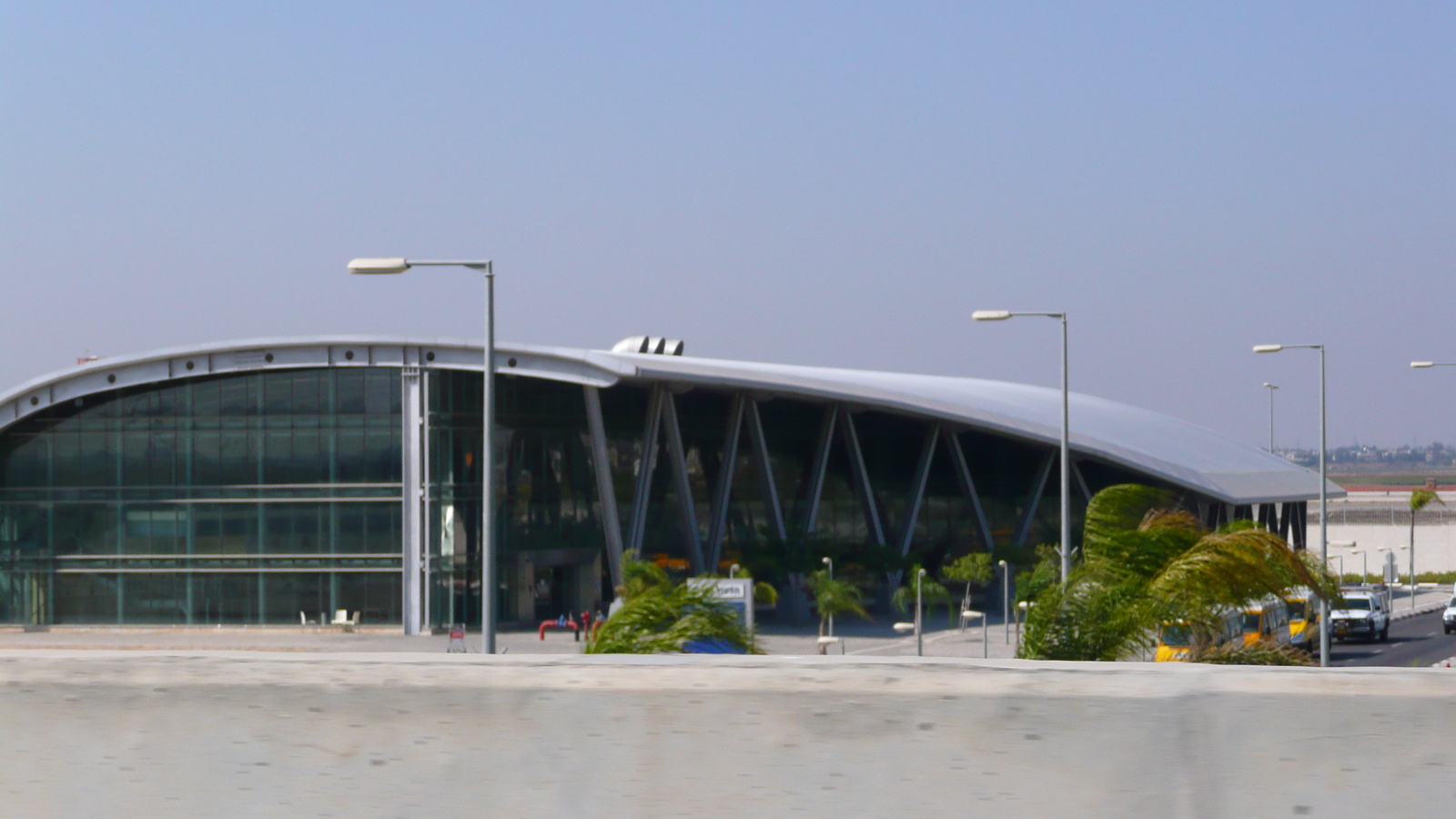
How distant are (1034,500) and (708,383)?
17316 mm

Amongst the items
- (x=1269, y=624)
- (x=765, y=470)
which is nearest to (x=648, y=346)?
(x=765, y=470)

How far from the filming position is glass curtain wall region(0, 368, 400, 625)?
4719cm

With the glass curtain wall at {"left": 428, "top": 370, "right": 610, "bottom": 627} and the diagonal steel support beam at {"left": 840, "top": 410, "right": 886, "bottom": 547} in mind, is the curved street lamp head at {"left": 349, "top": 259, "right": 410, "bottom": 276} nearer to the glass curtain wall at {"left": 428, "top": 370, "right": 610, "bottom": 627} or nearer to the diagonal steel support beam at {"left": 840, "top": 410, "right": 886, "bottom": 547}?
the glass curtain wall at {"left": 428, "top": 370, "right": 610, "bottom": 627}

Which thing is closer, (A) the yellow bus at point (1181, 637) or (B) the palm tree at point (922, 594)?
(A) the yellow bus at point (1181, 637)

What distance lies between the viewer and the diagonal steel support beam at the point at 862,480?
56.3 metres

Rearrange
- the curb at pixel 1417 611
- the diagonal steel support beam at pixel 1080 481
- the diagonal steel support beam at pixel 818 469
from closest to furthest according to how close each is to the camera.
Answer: the diagonal steel support beam at pixel 818 469
the curb at pixel 1417 611
the diagonal steel support beam at pixel 1080 481

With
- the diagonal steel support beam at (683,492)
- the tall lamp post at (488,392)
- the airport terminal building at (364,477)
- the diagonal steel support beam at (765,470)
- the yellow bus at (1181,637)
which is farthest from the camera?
→ the diagonal steel support beam at (765,470)

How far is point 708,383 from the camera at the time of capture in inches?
1923

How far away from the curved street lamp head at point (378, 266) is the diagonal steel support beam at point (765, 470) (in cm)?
3140

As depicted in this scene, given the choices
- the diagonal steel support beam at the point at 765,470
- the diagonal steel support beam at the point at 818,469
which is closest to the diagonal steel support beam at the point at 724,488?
the diagonal steel support beam at the point at 765,470

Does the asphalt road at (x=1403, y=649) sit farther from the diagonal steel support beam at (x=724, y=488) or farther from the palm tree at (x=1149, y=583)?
the diagonal steel support beam at (x=724, y=488)

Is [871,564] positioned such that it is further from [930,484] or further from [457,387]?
[457,387]

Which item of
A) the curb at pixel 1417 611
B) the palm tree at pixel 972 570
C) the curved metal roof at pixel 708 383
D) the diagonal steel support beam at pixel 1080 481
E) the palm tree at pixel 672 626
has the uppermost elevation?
the curved metal roof at pixel 708 383

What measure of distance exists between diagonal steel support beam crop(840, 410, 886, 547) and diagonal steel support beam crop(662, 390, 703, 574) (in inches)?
255
